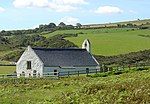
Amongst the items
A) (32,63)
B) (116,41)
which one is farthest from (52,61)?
(116,41)

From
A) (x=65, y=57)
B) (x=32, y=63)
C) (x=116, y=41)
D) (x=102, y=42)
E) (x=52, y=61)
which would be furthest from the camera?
(x=116, y=41)

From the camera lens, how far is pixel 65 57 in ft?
237

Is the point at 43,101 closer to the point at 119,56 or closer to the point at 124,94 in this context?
the point at 124,94

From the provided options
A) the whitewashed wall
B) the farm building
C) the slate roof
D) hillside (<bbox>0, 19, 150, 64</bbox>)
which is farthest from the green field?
the whitewashed wall

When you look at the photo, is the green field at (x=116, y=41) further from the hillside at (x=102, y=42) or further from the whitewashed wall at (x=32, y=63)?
the whitewashed wall at (x=32, y=63)

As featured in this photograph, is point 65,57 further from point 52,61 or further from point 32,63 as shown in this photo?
point 32,63

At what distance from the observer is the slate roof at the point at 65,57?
69.6 m

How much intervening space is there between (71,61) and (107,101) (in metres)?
49.4

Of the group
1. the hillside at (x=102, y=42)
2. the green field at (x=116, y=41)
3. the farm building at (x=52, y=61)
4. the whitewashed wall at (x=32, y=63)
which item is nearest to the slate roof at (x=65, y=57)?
the farm building at (x=52, y=61)

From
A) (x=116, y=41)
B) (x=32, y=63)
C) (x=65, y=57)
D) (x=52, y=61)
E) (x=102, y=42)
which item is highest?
(x=116, y=41)

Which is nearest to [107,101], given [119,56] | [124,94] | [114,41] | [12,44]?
[124,94]

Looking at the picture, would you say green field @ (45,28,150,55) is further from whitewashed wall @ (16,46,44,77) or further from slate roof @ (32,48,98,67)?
whitewashed wall @ (16,46,44,77)

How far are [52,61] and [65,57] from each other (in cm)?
339

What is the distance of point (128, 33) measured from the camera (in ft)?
430
